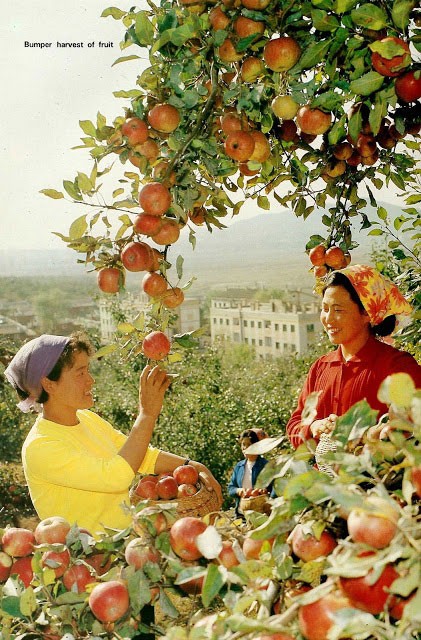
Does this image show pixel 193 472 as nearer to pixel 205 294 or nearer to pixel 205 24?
pixel 205 24

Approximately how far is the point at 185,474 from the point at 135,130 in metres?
1.14

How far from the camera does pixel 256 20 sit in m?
0.97

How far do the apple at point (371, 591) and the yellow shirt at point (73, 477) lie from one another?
0.97 metres

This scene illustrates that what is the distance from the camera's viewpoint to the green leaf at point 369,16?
2.93 feet

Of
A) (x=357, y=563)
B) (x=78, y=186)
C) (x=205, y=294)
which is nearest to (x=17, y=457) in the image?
(x=78, y=186)

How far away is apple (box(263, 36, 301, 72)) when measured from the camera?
969mm

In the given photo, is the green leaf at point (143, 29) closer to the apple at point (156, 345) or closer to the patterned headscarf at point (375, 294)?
the apple at point (156, 345)

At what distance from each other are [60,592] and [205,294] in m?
27.1

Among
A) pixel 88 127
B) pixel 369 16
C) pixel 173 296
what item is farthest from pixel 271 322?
pixel 369 16

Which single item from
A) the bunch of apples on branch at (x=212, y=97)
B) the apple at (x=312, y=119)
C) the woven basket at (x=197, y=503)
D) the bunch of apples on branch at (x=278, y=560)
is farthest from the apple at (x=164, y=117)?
the woven basket at (x=197, y=503)

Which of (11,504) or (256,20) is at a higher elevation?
(256,20)

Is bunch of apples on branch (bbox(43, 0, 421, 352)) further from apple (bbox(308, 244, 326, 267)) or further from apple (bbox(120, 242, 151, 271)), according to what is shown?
apple (bbox(308, 244, 326, 267))

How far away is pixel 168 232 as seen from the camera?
1116 millimetres

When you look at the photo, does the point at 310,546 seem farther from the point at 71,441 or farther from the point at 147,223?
the point at 71,441
